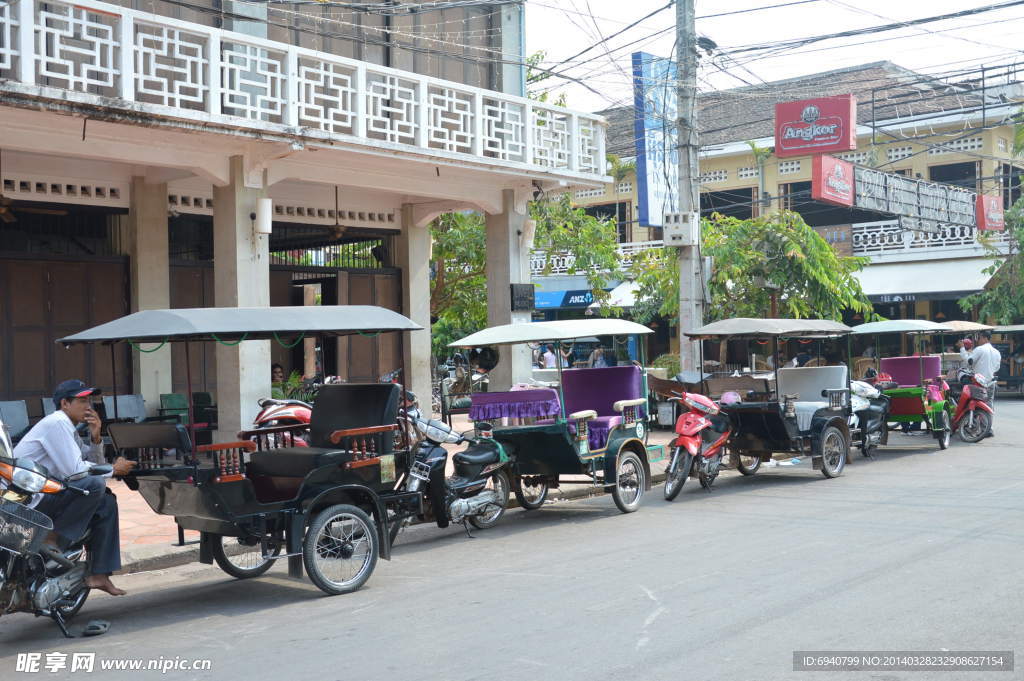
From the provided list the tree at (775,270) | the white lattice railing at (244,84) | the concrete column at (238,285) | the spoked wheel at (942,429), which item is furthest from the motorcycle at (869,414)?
the concrete column at (238,285)

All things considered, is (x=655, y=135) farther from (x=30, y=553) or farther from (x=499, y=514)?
(x=30, y=553)

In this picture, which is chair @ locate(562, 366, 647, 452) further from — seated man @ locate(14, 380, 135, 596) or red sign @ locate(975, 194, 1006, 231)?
red sign @ locate(975, 194, 1006, 231)

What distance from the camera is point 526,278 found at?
1686cm

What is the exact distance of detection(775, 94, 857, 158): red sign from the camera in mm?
21703

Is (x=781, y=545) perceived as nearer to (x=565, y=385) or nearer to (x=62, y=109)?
(x=565, y=385)

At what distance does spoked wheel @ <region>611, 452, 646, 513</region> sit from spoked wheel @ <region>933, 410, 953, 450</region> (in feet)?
23.2

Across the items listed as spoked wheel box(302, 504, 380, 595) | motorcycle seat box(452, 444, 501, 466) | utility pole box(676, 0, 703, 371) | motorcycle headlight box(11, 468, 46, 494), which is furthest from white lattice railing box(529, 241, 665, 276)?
motorcycle headlight box(11, 468, 46, 494)

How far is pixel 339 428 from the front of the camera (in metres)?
8.29

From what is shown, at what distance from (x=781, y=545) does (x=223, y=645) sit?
466cm

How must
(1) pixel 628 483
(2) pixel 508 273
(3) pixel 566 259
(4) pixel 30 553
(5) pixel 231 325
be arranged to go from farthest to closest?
(3) pixel 566 259, (2) pixel 508 273, (1) pixel 628 483, (5) pixel 231 325, (4) pixel 30 553

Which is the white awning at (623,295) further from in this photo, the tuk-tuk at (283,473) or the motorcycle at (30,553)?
the motorcycle at (30,553)

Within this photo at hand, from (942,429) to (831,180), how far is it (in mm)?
8324

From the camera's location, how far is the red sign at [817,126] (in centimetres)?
2170

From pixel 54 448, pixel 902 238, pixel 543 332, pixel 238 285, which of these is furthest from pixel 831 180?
pixel 54 448
